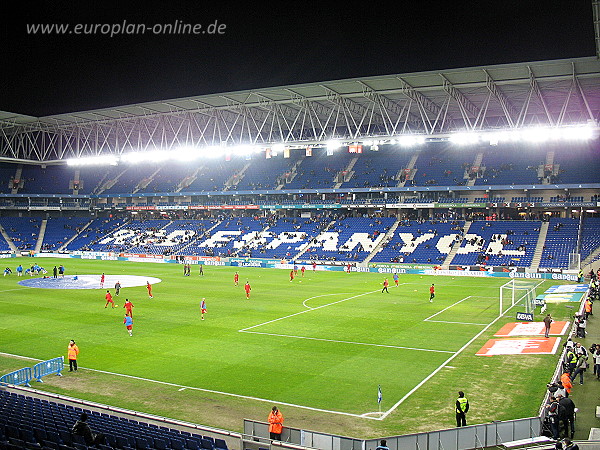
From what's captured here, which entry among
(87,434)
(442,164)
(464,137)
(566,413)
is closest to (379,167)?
(442,164)

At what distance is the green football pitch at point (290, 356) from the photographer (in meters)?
17.7

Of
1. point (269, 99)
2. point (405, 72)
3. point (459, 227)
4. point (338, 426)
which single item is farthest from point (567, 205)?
point (338, 426)

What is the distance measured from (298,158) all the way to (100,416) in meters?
76.1

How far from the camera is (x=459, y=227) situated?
67688 mm

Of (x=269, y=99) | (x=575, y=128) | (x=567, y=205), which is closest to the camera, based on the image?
(x=575, y=128)

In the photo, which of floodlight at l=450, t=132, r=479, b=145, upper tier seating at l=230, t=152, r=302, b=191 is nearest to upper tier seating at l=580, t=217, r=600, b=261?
floodlight at l=450, t=132, r=479, b=145

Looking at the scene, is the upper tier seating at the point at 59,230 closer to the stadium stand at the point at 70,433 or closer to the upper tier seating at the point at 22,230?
the upper tier seating at the point at 22,230

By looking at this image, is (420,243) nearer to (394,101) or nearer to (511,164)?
(511,164)

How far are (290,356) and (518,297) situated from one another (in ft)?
71.0

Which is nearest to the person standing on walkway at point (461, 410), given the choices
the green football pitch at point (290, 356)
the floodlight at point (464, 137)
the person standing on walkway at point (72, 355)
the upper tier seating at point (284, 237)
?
the green football pitch at point (290, 356)

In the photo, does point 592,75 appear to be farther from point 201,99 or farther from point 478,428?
point 478,428

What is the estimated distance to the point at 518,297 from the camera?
38.8 metres

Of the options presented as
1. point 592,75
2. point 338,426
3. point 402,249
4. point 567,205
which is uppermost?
point 592,75

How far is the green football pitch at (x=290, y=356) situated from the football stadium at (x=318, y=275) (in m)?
0.16
